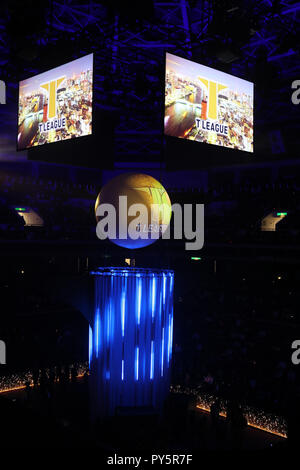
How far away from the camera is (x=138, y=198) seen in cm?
720

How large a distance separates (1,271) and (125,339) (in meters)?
8.62

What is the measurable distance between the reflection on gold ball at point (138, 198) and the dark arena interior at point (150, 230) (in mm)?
47

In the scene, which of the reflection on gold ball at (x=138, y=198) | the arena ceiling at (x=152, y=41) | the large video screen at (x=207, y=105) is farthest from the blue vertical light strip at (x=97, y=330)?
the arena ceiling at (x=152, y=41)

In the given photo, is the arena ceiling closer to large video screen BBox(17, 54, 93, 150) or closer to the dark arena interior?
the dark arena interior

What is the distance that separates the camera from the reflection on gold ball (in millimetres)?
7176

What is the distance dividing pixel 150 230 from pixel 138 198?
1.79 ft

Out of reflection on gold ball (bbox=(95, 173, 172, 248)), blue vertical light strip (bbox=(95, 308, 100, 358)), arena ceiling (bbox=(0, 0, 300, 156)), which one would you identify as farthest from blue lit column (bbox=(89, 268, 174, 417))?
arena ceiling (bbox=(0, 0, 300, 156))

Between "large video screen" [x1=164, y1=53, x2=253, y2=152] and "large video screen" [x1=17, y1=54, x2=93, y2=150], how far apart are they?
1445 millimetres

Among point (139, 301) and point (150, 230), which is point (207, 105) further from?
point (139, 301)

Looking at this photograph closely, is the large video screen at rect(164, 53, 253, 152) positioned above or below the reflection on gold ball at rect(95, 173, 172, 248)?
above

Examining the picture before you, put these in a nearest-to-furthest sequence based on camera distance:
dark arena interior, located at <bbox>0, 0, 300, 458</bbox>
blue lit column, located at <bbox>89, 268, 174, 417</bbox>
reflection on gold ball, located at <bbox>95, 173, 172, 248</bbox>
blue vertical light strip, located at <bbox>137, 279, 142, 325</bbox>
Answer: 1. reflection on gold ball, located at <bbox>95, 173, 172, 248</bbox>
2. dark arena interior, located at <bbox>0, 0, 300, 458</bbox>
3. blue lit column, located at <bbox>89, 268, 174, 417</bbox>
4. blue vertical light strip, located at <bbox>137, 279, 142, 325</bbox>

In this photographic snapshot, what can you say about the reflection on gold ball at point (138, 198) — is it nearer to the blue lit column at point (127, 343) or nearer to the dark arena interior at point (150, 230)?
the dark arena interior at point (150, 230)

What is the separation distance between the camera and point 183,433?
11125 mm

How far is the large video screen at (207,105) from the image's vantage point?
786cm
